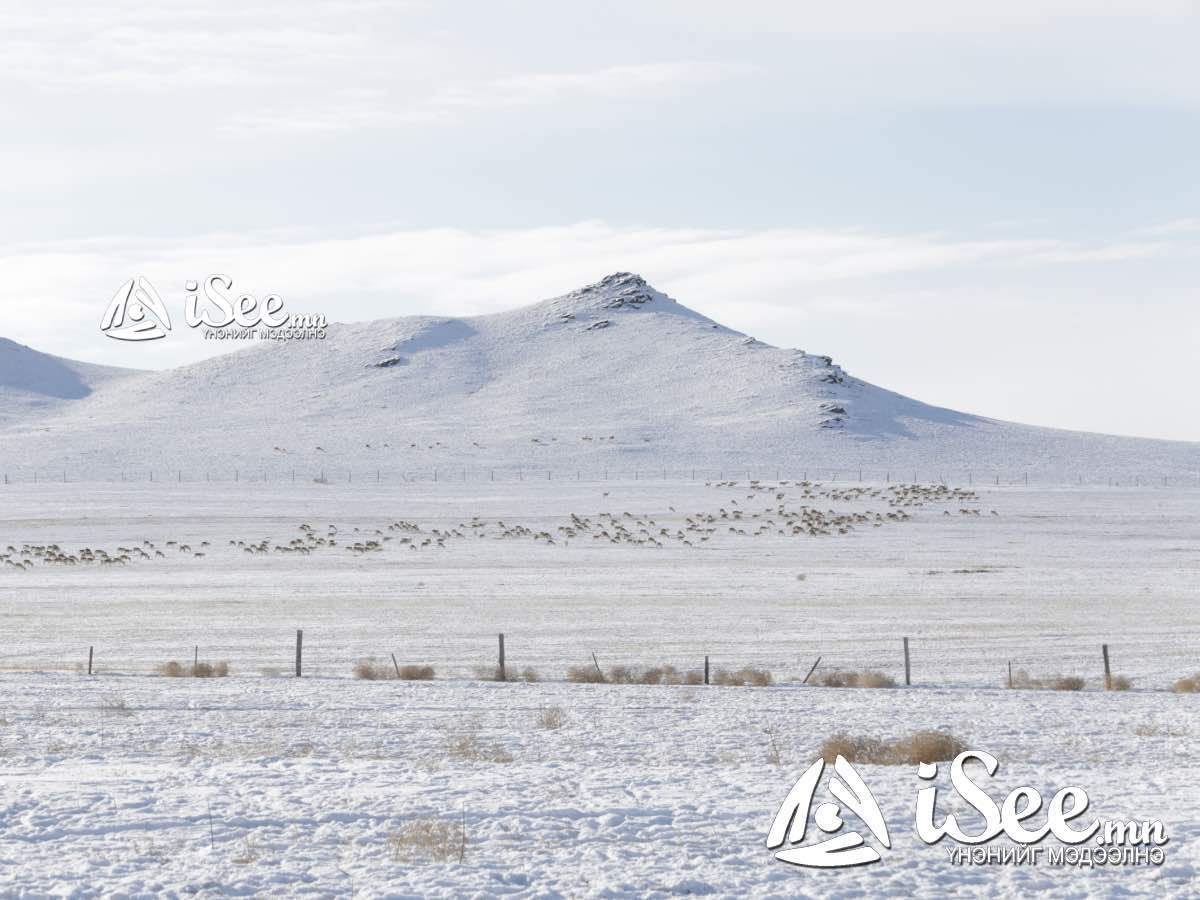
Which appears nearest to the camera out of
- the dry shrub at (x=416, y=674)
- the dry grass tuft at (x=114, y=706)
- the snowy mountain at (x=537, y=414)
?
the dry grass tuft at (x=114, y=706)

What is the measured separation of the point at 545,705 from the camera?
22.5 metres

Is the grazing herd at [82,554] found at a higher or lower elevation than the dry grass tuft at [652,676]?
higher

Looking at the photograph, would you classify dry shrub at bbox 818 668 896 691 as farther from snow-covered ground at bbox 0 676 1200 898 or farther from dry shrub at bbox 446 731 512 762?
dry shrub at bbox 446 731 512 762

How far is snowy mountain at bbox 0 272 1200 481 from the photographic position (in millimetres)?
117125

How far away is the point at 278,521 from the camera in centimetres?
7275

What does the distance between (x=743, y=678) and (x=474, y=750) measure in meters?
8.72

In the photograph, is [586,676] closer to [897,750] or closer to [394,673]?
[394,673]

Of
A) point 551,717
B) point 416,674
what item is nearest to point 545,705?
point 551,717

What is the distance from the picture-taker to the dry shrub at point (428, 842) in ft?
41.1

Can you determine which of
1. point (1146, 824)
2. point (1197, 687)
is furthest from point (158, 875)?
point (1197, 687)

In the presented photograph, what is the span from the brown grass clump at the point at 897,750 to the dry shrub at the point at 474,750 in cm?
394

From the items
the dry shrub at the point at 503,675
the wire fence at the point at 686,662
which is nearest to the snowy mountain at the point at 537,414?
the wire fence at the point at 686,662

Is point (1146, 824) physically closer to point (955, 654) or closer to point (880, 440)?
point (955, 654)

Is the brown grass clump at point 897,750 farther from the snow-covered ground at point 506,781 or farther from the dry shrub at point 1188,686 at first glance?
the dry shrub at point 1188,686
